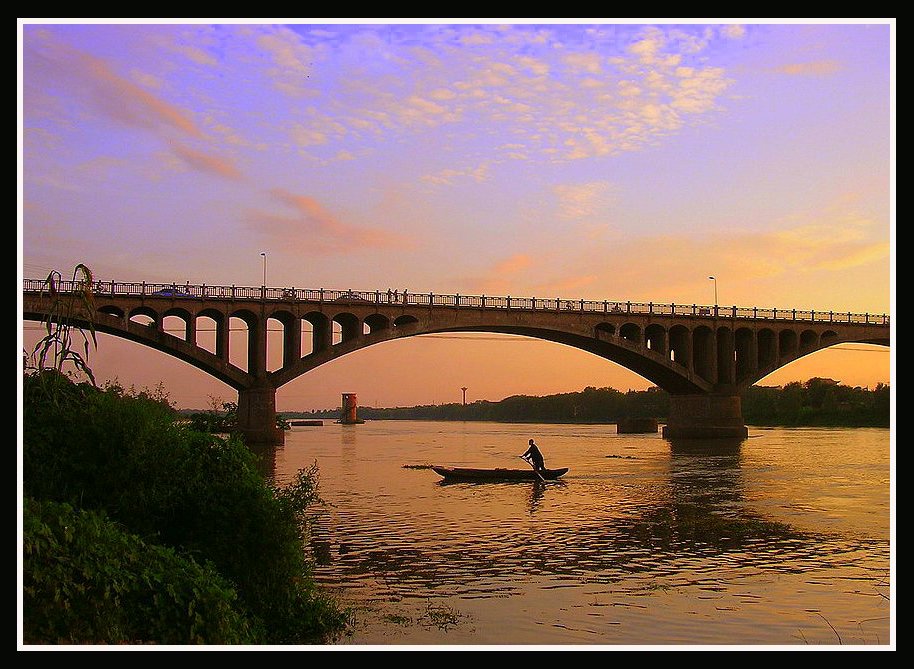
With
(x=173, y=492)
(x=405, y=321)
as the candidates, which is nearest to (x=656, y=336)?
(x=405, y=321)

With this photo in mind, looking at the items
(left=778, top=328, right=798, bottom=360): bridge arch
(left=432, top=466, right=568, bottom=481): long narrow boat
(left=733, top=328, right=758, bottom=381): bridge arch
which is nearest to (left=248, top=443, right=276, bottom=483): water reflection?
(left=432, top=466, right=568, bottom=481): long narrow boat

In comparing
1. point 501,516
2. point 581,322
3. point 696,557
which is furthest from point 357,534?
point 581,322

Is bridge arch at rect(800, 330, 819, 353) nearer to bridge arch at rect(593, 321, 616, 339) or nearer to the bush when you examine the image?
bridge arch at rect(593, 321, 616, 339)

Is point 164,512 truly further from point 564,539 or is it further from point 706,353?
point 706,353

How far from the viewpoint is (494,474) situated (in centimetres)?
4359

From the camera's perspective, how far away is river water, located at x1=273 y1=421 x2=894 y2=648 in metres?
15.0

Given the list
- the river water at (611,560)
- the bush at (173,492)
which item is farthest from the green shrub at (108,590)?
the river water at (611,560)

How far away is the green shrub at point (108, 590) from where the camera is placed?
10.6 m

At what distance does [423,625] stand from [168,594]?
15.4ft

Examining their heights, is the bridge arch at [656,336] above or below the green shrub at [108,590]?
above

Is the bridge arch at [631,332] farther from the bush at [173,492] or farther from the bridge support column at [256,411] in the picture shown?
the bush at [173,492]

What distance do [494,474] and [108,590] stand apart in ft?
109

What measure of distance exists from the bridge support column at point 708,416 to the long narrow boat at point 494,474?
49.4 metres

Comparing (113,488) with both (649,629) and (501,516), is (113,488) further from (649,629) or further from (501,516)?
(501,516)
